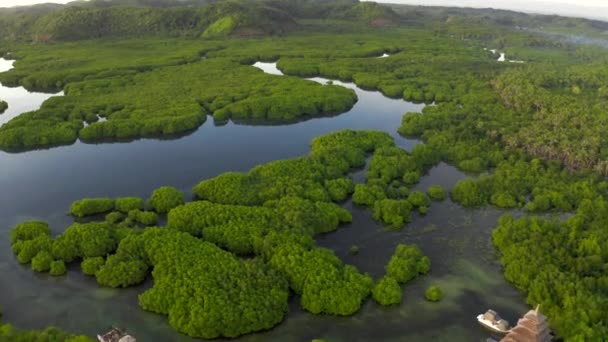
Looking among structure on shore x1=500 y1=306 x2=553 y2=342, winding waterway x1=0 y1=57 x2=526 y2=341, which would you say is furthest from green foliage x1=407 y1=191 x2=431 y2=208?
structure on shore x1=500 y1=306 x2=553 y2=342

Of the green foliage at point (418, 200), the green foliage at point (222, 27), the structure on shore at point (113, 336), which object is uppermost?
the green foliage at point (222, 27)

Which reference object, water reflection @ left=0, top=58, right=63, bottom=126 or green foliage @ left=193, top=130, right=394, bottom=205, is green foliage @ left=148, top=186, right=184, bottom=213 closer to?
green foliage @ left=193, top=130, right=394, bottom=205

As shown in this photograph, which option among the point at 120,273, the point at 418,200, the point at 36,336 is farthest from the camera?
the point at 418,200

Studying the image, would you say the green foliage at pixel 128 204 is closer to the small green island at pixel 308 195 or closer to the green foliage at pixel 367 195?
the small green island at pixel 308 195

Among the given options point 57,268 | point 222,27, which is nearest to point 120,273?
point 57,268

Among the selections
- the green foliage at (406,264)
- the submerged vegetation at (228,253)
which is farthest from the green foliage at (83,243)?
the green foliage at (406,264)

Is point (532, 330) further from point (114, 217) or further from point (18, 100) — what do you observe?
point (18, 100)
